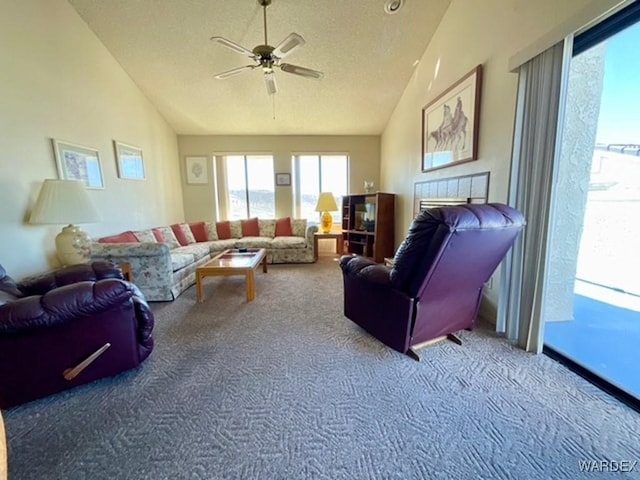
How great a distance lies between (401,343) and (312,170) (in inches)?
182

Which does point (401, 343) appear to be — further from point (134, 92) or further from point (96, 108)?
point (134, 92)

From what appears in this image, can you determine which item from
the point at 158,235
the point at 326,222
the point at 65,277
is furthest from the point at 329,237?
the point at 65,277

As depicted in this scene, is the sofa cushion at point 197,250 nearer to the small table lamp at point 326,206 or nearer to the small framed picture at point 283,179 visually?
the small framed picture at point 283,179

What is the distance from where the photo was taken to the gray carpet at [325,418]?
1188mm

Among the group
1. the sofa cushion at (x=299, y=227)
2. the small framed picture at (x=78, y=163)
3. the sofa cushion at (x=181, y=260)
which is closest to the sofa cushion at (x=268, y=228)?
the sofa cushion at (x=299, y=227)

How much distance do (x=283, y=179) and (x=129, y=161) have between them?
8.79ft

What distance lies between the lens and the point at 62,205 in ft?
7.91

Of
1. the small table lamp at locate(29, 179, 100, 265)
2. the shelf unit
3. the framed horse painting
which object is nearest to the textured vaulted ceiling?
the framed horse painting

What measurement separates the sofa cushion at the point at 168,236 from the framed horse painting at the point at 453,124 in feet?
12.9

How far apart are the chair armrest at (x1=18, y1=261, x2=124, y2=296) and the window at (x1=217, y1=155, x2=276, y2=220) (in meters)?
3.79

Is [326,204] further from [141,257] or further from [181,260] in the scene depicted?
[141,257]

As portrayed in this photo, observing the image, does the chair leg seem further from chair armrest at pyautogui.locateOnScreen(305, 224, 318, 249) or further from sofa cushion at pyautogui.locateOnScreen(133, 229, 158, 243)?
sofa cushion at pyautogui.locateOnScreen(133, 229, 158, 243)

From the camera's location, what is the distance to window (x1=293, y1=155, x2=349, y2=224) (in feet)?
19.3

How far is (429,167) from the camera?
11.6ft
